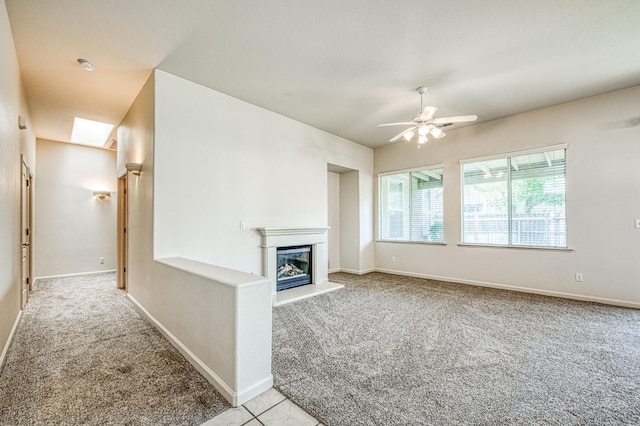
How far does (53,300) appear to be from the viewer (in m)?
4.36

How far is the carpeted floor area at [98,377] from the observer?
5.94 ft

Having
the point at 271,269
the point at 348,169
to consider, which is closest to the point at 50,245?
the point at 271,269

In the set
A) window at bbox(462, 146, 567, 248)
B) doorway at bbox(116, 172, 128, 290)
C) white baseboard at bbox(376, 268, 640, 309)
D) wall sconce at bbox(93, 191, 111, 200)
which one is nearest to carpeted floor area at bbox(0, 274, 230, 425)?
doorway at bbox(116, 172, 128, 290)

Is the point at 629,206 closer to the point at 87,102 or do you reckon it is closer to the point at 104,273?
the point at 87,102

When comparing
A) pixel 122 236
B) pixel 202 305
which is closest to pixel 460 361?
pixel 202 305

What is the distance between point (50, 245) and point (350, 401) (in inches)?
284

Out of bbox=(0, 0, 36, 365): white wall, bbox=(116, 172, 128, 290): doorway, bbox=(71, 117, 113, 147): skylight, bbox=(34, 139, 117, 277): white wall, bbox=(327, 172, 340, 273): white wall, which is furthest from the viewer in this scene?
bbox=(327, 172, 340, 273): white wall

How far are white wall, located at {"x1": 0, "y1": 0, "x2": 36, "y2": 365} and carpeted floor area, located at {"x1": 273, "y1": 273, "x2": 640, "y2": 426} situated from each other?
2561 millimetres

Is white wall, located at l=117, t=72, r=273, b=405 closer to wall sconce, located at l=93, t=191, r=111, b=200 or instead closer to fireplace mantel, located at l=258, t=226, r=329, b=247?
fireplace mantel, located at l=258, t=226, r=329, b=247

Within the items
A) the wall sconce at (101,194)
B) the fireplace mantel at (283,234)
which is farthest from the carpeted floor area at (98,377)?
the wall sconce at (101,194)

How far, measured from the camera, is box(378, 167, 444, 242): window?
5.89 m

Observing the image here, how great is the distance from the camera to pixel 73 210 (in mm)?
6238

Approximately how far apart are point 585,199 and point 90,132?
9.05m

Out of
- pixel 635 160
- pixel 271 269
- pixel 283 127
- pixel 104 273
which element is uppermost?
pixel 283 127
